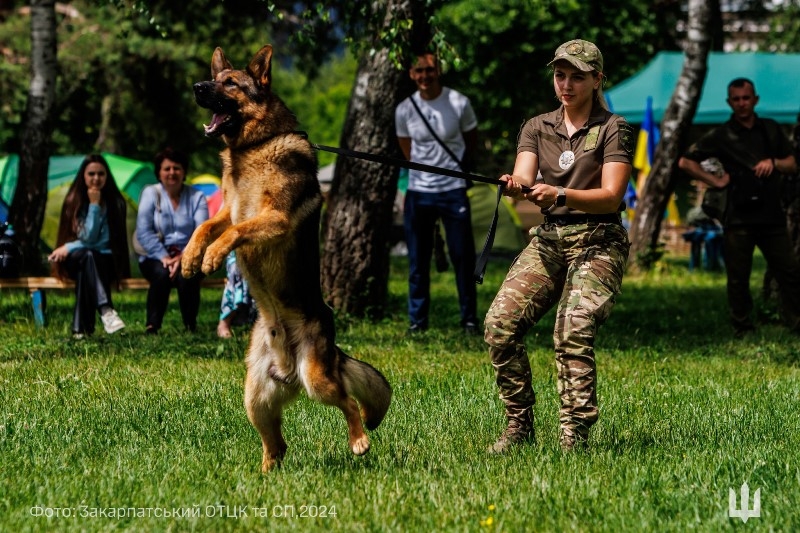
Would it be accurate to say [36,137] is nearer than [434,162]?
No

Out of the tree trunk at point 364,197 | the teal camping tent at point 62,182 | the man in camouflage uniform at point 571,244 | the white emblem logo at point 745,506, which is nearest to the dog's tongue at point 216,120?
the man in camouflage uniform at point 571,244

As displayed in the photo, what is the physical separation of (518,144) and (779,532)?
97.0 inches

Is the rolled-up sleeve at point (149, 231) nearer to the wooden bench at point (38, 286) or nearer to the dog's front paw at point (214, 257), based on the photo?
the wooden bench at point (38, 286)

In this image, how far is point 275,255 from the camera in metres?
5.18

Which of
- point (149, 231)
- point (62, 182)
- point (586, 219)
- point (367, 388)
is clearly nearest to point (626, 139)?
point (586, 219)

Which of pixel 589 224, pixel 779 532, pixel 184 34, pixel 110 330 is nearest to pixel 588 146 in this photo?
pixel 589 224

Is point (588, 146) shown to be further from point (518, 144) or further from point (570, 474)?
point (570, 474)

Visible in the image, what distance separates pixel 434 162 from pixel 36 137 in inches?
225

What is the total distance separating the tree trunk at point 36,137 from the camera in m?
13.0

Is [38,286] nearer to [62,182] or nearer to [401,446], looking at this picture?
[401,446]

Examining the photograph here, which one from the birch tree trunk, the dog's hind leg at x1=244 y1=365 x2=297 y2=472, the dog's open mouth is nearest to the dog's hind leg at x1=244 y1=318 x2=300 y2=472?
the dog's hind leg at x1=244 y1=365 x2=297 y2=472

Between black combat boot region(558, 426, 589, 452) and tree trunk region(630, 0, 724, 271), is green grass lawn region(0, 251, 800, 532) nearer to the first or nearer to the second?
black combat boot region(558, 426, 589, 452)

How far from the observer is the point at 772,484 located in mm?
4797

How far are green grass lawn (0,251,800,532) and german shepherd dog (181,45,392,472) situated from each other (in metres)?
0.34
